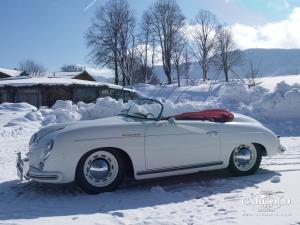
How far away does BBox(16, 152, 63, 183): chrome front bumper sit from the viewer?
5.68m

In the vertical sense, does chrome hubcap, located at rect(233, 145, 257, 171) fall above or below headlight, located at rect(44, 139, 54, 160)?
below

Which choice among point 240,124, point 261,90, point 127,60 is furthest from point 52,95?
point 240,124

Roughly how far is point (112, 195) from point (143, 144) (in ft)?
2.61

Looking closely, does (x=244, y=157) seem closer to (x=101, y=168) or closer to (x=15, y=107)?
(x=101, y=168)

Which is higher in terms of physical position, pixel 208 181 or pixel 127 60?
pixel 127 60

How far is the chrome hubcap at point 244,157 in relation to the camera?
692 cm

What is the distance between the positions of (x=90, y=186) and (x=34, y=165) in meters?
0.81

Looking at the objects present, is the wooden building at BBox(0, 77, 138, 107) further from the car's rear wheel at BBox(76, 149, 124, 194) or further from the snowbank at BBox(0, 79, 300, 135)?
the car's rear wheel at BBox(76, 149, 124, 194)

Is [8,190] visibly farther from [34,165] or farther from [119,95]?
[119,95]

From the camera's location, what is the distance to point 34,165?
5.97 meters

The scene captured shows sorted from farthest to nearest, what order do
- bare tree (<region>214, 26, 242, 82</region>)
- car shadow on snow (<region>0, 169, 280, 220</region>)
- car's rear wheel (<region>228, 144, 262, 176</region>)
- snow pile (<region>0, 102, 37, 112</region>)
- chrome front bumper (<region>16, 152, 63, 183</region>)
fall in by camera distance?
bare tree (<region>214, 26, 242, 82</region>), snow pile (<region>0, 102, 37, 112</region>), car's rear wheel (<region>228, 144, 262, 176</region>), chrome front bumper (<region>16, 152, 63, 183</region>), car shadow on snow (<region>0, 169, 280, 220</region>)

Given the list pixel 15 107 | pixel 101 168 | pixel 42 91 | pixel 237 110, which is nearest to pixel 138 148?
pixel 101 168

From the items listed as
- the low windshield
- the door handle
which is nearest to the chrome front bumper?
the low windshield

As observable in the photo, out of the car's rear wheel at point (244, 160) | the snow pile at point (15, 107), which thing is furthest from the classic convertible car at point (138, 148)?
the snow pile at point (15, 107)
